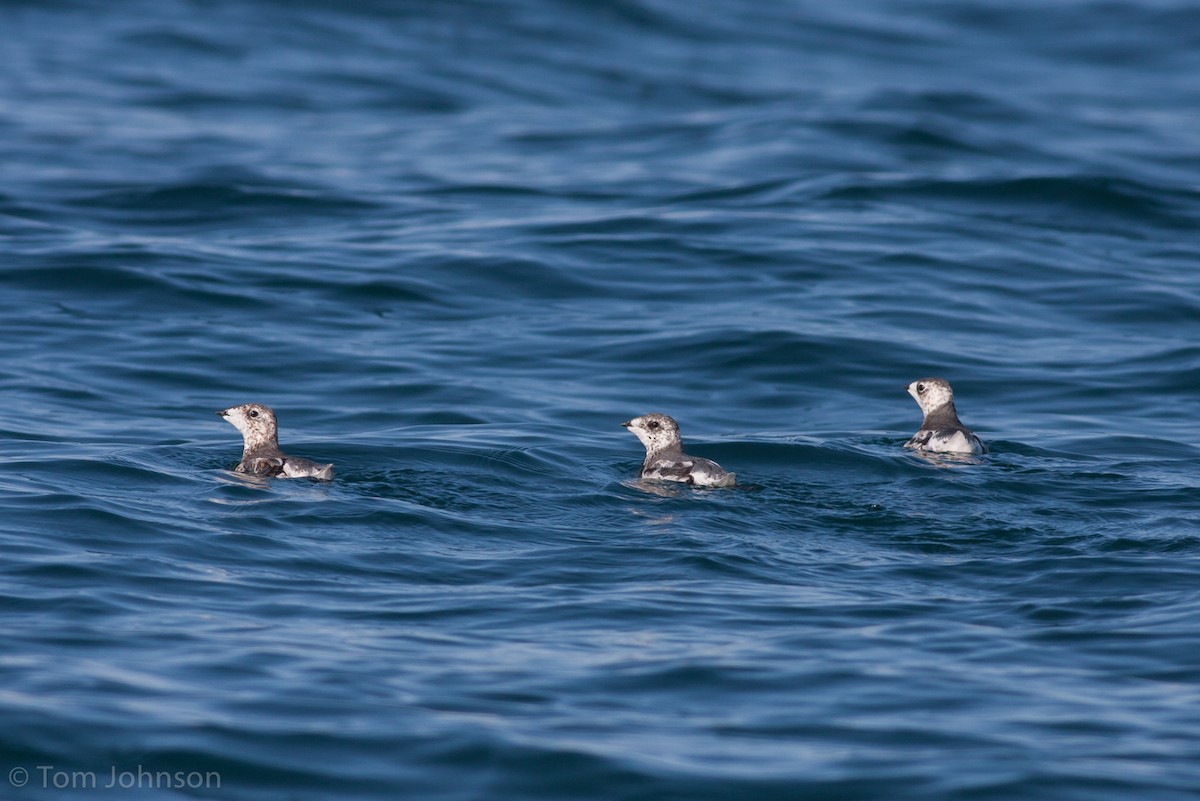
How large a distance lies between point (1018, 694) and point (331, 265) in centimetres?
1410

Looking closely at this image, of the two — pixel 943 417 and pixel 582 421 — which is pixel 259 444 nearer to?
pixel 582 421

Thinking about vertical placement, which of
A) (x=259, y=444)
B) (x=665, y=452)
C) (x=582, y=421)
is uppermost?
(x=582, y=421)

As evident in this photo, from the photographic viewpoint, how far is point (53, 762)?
25.3 ft

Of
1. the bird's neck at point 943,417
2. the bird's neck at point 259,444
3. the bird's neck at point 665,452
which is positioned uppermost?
the bird's neck at point 943,417

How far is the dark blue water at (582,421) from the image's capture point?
8031 millimetres

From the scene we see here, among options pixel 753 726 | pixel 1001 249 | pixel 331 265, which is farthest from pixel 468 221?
pixel 753 726

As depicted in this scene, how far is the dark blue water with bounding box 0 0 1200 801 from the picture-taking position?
26.3 ft

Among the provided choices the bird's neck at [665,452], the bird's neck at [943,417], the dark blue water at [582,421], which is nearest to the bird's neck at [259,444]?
the dark blue water at [582,421]

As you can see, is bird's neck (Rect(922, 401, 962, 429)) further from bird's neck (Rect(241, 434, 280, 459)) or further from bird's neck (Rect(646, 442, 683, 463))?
bird's neck (Rect(241, 434, 280, 459))

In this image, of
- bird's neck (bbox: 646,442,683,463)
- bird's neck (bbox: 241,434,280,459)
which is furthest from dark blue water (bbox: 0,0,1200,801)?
bird's neck (bbox: 646,442,683,463)

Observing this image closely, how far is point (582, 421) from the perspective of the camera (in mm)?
15328

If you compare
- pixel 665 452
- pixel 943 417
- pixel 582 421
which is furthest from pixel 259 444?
pixel 943 417

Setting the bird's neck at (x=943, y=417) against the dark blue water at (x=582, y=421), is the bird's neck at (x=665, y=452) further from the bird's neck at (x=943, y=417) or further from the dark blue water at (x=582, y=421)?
the bird's neck at (x=943, y=417)

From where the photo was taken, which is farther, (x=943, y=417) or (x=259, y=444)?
(x=943, y=417)
